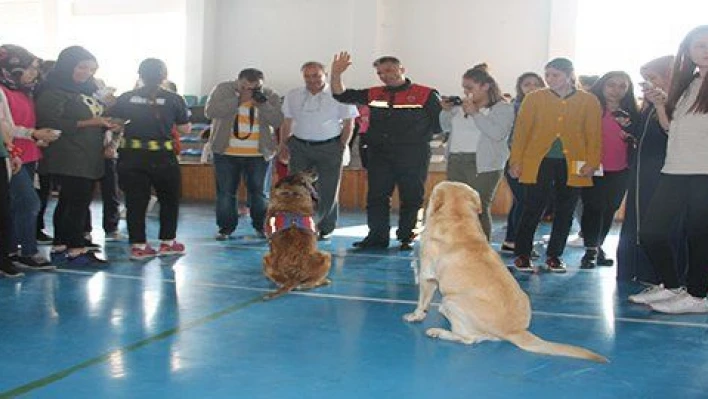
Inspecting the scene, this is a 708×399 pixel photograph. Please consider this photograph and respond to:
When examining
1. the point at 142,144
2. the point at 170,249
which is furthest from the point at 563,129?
the point at 170,249

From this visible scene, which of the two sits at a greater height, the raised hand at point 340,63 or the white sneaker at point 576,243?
the raised hand at point 340,63

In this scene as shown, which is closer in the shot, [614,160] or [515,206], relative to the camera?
[614,160]

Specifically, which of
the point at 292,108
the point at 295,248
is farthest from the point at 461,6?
the point at 295,248

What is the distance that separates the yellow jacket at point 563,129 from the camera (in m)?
5.46

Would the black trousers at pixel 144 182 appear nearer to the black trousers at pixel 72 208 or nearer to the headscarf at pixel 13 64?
the black trousers at pixel 72 208

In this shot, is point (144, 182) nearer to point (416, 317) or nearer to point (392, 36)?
point (416, 317)

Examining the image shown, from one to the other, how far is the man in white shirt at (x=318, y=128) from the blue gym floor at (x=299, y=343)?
1858 millimetres

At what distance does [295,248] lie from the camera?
4887mm

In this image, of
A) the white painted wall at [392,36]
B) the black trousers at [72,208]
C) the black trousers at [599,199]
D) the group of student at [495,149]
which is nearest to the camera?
the group of student at [495,149]

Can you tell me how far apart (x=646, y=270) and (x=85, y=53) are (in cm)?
460

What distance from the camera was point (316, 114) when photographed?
7.23 metres

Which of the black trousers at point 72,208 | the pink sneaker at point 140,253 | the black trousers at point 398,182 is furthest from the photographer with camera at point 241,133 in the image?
the black trousers at point 72,208

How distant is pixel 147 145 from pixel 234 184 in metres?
1.62

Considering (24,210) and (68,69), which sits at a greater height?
(68,69)
